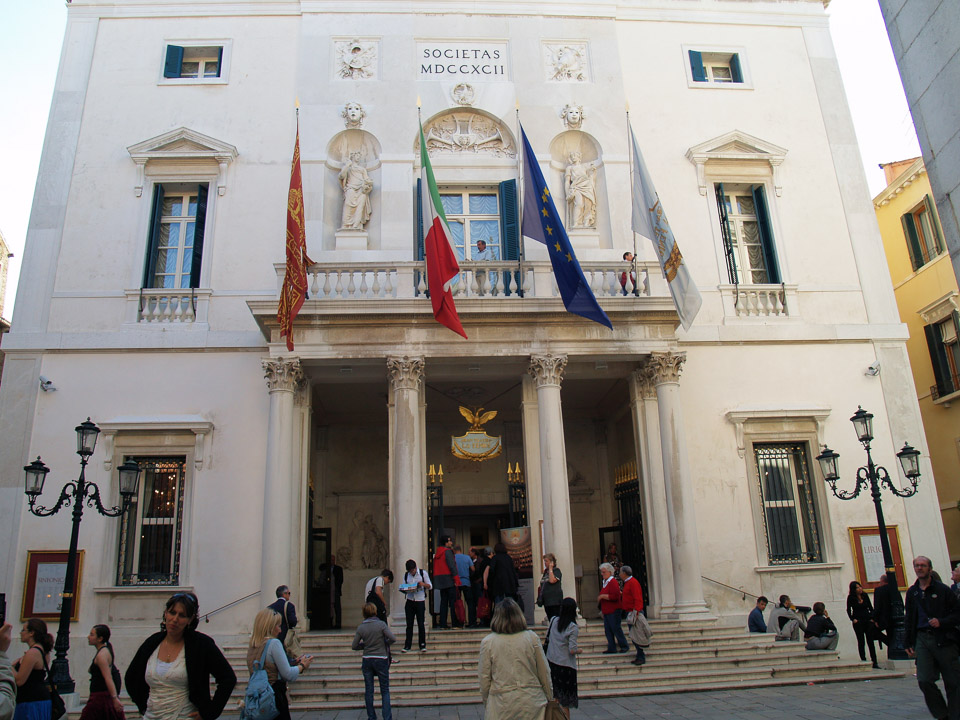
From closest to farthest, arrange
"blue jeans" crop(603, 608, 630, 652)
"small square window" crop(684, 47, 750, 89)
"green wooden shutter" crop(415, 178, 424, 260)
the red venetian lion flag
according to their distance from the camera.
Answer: "blue jeans" crop(603, 608, 630, 652) < the red venetian lion flag < "green wooden shutter" crop(415, 178, 424, 260) < "small square window" crop(684, 47, 750, 89)

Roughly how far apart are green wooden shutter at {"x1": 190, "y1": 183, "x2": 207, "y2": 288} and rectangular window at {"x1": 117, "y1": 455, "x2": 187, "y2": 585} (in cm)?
380

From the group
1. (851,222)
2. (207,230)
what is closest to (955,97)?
(851,222)

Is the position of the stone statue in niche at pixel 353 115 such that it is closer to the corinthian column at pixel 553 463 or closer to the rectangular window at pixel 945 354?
the corinthian column at pixel 553 463

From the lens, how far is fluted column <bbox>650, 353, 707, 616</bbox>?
44.6 ft

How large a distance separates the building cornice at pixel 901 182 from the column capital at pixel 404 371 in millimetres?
16885

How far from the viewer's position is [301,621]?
1359cm

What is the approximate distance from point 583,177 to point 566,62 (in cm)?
315

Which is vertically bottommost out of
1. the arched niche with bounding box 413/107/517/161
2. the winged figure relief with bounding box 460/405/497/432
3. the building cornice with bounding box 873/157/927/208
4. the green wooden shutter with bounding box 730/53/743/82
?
the winged figure relief with bounding box 460/405/497/432

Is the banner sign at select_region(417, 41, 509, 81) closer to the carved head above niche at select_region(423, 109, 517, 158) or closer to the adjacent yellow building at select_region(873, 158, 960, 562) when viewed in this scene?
the carved head above niche at select_region(423, 109, 517, 158)

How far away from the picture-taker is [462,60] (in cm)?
1777

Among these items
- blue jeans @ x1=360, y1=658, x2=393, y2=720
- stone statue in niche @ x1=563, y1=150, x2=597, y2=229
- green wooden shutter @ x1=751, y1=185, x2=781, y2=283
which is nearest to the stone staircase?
blue jeans @ x1=360, y1=658, x2=393, y2=720

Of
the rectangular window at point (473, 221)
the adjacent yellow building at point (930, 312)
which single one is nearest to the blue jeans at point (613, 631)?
the rectangular window at point (473, 221)

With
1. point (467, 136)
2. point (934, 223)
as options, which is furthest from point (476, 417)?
point (934, 223)

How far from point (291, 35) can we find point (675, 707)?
15.8 metres
